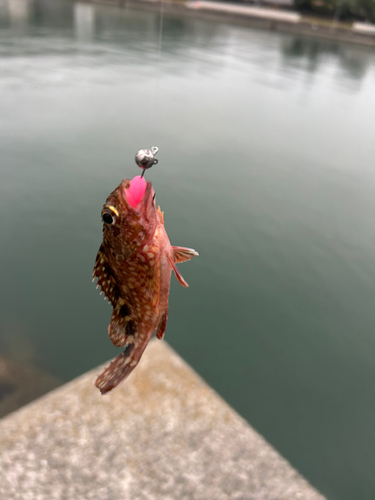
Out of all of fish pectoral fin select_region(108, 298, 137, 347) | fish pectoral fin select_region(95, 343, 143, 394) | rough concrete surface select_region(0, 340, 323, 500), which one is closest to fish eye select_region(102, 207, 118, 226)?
fish pectoral fin select_region(108, 298, 137, 347)

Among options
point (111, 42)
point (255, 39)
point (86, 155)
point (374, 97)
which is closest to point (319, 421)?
point (86, 155)

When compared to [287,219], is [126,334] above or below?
above

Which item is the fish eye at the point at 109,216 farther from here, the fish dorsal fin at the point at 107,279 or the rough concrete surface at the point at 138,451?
the rough concrete surface at the point at 138,451

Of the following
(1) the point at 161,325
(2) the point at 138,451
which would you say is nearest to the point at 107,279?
(1) the point at 161,325

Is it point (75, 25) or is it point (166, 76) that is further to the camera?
point (75, 25)

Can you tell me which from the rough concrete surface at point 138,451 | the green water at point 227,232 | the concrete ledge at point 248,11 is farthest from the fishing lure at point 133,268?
the concrete ledge at point 248,11

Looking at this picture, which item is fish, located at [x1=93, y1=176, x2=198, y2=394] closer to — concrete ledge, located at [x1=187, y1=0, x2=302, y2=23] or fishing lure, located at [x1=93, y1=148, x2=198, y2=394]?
fishing lure, located at [x1=93, y1=148, x2=198, y2=394]

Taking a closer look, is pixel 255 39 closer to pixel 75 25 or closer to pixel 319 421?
pixel 75 25
